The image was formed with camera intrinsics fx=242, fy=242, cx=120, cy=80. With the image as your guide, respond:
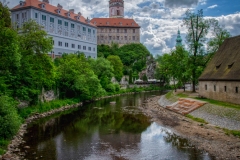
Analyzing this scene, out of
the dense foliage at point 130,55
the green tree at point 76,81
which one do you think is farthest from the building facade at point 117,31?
the green tree at point 76,81

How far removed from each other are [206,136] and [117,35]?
88553mm

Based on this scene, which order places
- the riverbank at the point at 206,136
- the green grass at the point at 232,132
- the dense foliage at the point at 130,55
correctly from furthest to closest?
the dense foliage at the point at 130,55, the green grass at the point at 232,132, the riverbank at the point at 206,136

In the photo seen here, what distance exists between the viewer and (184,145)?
762 inches

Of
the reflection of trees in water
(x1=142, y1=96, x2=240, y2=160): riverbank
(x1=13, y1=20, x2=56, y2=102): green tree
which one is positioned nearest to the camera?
the reflection of trees in water

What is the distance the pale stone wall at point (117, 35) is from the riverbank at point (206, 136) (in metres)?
78.8

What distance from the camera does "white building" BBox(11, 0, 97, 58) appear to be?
176 ft

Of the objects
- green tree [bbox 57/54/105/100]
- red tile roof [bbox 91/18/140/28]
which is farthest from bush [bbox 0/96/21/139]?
red tile roof [bbox 91/18/140/28]

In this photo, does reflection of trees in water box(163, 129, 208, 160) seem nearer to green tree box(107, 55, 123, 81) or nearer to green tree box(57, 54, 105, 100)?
green tree box(57, 54, 105, 100)

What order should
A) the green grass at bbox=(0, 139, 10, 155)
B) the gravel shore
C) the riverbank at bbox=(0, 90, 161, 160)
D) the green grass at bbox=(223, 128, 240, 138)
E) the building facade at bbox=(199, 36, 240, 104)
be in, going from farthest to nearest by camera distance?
the building facade at bbox=(199, 36, 240, 104) → the gravel shore → the green grass at bbox=(223, 128, 240, 138) → the green grass at bbox=(0, 139, 10, 155) → the riverbank at bbox=(0, 90, 161, 160)

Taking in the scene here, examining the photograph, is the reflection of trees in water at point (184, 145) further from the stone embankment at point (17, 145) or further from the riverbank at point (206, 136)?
the stone embankment at point (17, 145)

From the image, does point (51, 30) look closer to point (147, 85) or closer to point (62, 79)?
point (62, 79)

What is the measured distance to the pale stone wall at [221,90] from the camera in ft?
90.0

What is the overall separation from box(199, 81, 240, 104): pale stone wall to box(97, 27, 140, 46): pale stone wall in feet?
241

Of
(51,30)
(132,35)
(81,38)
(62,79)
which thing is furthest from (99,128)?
(132,35)
